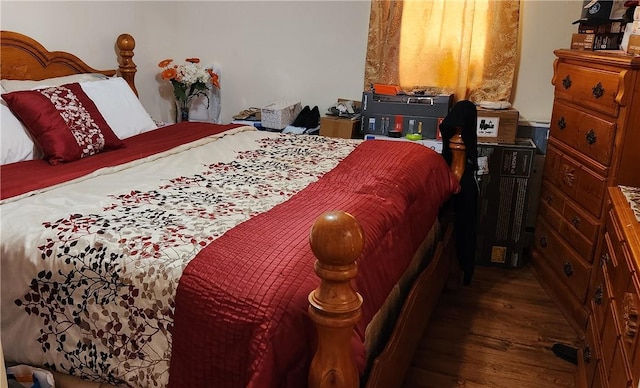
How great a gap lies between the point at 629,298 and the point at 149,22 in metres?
3.26

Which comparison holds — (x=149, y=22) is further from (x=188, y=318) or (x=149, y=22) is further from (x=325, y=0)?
(x=188, y=318)

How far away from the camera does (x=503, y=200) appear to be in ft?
10.3

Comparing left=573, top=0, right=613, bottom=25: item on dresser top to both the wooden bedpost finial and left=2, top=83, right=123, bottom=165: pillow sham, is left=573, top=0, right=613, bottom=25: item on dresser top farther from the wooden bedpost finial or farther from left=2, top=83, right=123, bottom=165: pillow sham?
left=2, top=83, right=123, bottom=165: pillow sham

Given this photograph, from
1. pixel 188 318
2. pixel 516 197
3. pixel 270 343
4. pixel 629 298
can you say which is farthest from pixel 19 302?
pixel 516 197

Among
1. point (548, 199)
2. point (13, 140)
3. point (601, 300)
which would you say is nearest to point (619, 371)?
point (601, 300)

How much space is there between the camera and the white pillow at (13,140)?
7.23 ft

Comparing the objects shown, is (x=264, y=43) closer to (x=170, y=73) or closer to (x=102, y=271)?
(x=170, y=73)

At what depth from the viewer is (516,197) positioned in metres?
3.11

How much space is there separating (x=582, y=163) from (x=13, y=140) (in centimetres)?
242

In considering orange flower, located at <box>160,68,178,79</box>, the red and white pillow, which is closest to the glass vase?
orange flower, located at <box>160,68,178,79</box>

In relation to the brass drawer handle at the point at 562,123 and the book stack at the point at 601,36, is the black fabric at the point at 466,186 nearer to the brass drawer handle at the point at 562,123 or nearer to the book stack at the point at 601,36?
the brass drawer handle at the point at 562,123

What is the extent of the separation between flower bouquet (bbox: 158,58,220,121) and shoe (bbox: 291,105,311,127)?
64 centimetres

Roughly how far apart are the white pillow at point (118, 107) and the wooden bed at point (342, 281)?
0.67 feet

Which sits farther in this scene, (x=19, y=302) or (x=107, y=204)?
(x=107, y=204)
